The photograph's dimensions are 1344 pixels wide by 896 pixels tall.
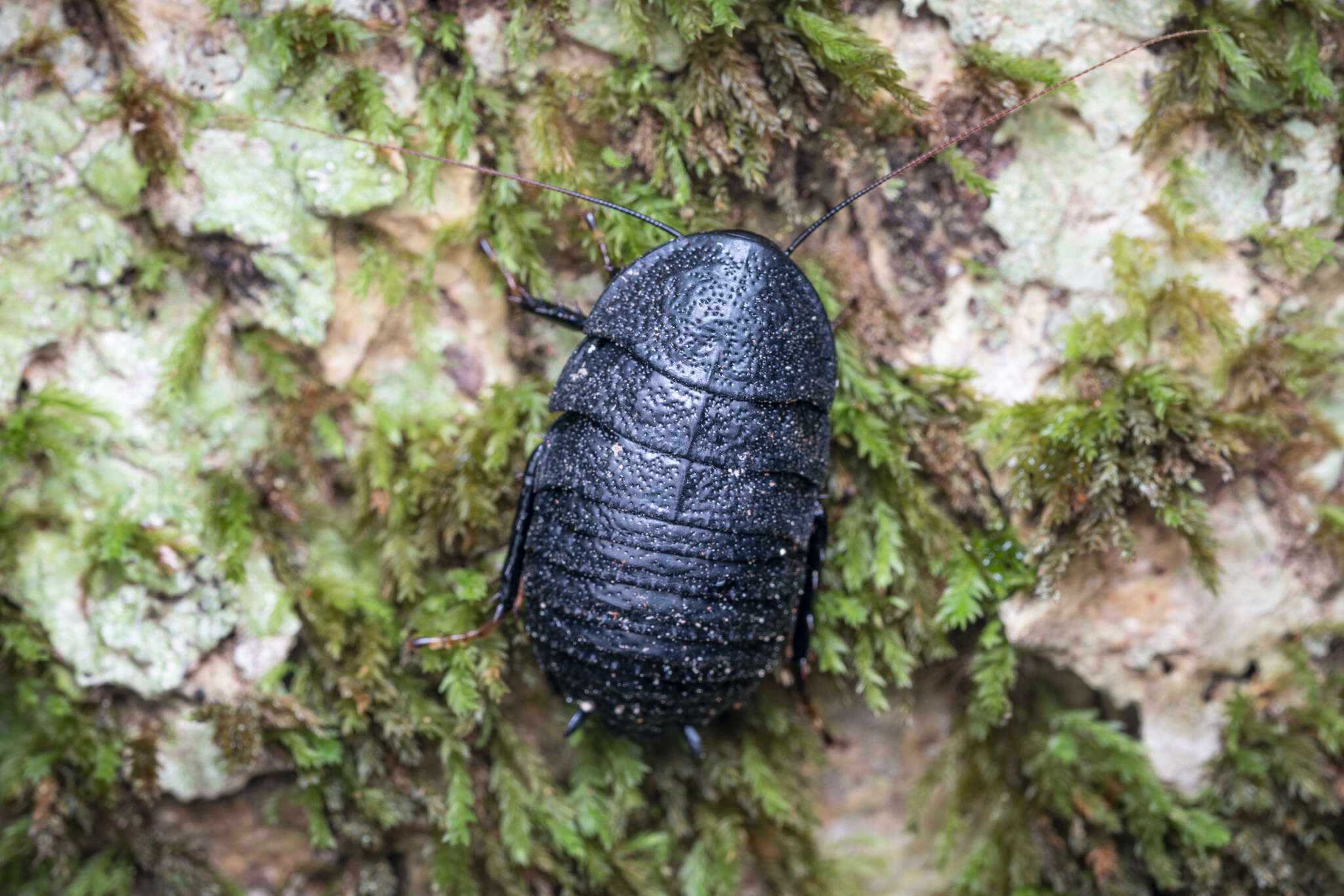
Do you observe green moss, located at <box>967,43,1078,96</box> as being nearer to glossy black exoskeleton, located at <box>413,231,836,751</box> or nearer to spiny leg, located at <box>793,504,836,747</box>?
glossy black exoskeleton, located at <box>413,231,836,751</box>

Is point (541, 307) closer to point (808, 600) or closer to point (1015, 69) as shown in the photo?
point (808, 600)

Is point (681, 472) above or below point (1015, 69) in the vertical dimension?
below

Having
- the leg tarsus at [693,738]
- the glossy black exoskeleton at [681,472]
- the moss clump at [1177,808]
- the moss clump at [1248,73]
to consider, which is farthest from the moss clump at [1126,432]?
the leg tarsus at [693,738]

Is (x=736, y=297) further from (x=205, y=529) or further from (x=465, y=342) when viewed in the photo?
(x=205, y=529)

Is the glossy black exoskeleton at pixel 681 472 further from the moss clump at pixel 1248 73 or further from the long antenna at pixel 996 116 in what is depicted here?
the moss clump at pixel 1248 73

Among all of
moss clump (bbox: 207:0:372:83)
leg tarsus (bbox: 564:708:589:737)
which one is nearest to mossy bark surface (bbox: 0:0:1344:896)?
moss clump (bbox: 207:0:372:83)

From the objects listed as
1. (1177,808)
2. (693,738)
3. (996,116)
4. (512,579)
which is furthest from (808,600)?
(996,116)
